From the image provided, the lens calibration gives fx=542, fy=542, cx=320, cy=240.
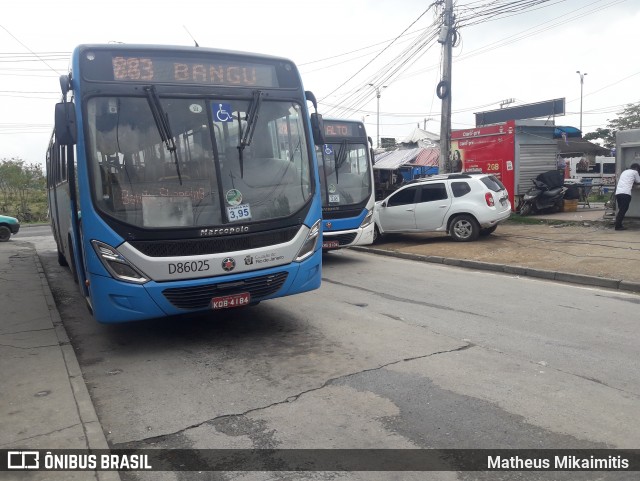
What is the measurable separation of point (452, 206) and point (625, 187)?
4.35 m

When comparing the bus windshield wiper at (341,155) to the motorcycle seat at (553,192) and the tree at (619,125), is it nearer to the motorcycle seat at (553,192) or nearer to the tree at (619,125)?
the motorcycle seat at (553,192)

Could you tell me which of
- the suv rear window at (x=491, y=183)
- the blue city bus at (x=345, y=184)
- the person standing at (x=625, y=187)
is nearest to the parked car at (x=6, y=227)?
the blue city bus at (x=345, y=184)

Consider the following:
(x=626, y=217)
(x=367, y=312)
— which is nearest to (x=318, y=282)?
(x=367, y=312)

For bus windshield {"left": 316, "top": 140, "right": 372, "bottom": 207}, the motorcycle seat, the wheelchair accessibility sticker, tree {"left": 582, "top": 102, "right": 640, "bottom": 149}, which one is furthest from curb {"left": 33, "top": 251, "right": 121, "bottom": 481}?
tree {"left": 582, "top": 102, "right": 640, "bottom": 149}

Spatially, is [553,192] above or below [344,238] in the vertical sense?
above

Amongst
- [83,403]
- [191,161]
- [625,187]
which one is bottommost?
[83,403]

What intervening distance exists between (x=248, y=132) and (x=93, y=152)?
169 centimetres

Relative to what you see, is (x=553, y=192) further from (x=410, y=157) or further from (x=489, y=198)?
(x=410, y=157)

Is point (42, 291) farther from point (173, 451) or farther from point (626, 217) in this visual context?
point (626, 217)

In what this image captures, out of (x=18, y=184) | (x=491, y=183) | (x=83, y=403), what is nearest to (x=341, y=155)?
(x=491, y=183)

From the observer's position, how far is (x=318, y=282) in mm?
6902

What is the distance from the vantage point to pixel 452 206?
14.2 metres

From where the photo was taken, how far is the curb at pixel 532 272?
9.04 metres

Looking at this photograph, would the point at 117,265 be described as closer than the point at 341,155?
Yes
